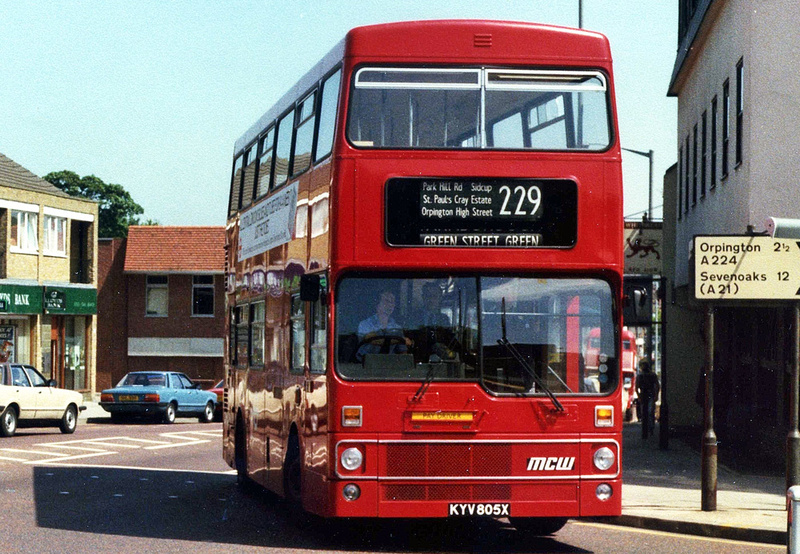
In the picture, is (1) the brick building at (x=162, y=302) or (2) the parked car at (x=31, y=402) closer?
(2) the parked car at (x=31, y=402)

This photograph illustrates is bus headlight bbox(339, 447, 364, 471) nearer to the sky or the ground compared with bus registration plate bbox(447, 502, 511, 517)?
nearer to the sky

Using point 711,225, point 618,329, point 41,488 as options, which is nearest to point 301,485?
point 618,329

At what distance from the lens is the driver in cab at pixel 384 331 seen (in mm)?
11211

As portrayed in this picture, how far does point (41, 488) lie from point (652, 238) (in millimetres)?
11642

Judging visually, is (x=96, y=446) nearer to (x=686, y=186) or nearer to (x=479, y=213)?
A: (x=686, y=186)

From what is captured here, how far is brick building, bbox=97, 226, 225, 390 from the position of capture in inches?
2463

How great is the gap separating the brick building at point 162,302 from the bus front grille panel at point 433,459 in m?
51.4

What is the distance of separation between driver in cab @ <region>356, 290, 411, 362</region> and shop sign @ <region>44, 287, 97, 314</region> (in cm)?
4024

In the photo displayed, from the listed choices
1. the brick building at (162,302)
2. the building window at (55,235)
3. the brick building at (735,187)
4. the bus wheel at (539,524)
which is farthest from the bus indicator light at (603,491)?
the brick building at (162,302)

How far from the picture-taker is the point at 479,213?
37.1 feet

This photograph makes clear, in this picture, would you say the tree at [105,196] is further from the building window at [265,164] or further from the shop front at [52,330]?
the building window at [265,164]

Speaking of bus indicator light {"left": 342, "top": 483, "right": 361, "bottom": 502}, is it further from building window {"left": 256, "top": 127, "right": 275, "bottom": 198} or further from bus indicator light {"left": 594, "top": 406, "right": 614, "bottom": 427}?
building window {"left": 256, "top": 127, "right": 275, "bottom": 198}

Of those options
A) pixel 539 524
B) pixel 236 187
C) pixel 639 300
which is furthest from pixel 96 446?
pixel 639 300

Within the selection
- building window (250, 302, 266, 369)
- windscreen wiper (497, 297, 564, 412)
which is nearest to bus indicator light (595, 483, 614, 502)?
windscreen wiper (497, 297, 564, 412)
